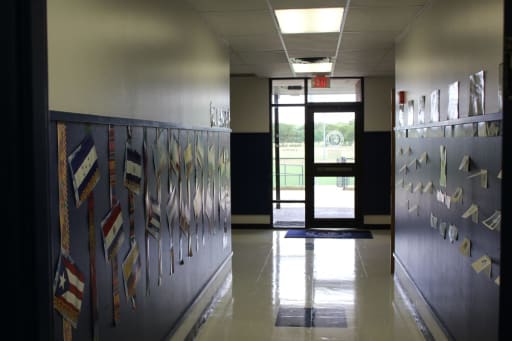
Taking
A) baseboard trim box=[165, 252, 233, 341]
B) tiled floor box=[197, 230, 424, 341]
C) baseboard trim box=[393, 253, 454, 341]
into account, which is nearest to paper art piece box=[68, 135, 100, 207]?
baseboard trim box=[165, 252, 233, 341]

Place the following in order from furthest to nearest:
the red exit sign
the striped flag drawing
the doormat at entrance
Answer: the red exit sign → the doormat at entrance → the striped flag drawing

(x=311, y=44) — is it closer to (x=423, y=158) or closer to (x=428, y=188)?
(x=423, y=158)

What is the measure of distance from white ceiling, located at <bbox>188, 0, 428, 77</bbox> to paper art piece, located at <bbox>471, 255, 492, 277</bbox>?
8.66 ft

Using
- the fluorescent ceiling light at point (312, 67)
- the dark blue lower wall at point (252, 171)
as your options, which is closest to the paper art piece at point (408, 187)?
the fluorescent ceiling light at point (312, 67)

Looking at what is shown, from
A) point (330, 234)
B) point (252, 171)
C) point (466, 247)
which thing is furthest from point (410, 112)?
point (252, 171)

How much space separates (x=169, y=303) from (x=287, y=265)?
3.58m

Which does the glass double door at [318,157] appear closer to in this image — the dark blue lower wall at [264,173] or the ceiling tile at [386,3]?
the dark blue lower wall at [264,173]

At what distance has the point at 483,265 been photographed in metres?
3.18

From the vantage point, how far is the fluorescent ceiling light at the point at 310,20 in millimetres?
5348

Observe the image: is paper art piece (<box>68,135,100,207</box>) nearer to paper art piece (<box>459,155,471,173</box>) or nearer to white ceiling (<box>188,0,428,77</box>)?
paper art piece (<box>459,155,471,173</box>)

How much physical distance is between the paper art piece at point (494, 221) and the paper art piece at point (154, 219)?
2.06m

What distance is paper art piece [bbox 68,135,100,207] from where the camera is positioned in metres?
2.47

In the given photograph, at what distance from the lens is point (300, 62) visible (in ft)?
28.1

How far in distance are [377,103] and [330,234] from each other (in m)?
2.66
